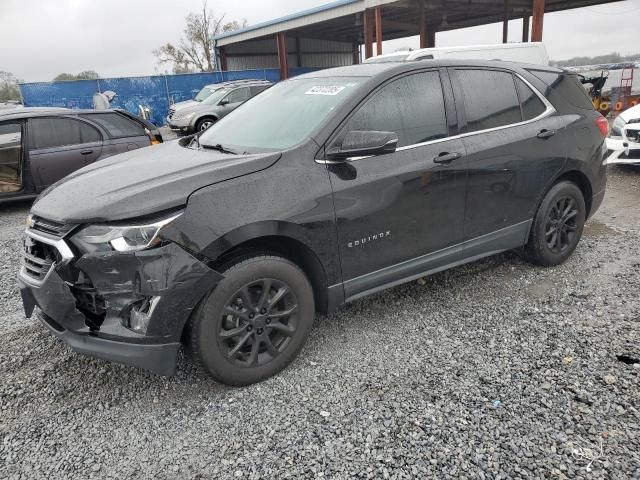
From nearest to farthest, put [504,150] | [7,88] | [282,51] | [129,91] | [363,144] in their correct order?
[363,144]
[504,150]
[129,91]
[282,51]
[7,88]

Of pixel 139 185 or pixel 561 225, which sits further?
pixel 561 225

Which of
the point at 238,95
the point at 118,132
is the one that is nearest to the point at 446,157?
the point at 118,132

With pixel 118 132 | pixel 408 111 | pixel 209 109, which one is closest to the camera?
pixel 408 111

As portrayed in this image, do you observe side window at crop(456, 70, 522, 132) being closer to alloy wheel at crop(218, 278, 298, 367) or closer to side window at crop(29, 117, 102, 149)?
alloy wheel at crop(218, 278, 298, 367)

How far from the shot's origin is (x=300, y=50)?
3431cm

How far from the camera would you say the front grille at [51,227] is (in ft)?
7.90

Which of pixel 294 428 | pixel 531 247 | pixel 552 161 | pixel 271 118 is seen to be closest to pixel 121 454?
pixel 294 428

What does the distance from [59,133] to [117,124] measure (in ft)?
2.73

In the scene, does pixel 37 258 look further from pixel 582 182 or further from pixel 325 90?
pixel 582 182

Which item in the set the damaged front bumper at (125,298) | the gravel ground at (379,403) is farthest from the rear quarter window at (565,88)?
the damaged front bumper at (125,298)

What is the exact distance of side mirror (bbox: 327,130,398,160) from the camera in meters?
2.70

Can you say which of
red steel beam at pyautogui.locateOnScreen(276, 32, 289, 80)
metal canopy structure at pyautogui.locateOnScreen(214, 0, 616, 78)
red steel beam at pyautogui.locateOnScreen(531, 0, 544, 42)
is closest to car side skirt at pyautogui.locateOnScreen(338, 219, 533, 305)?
red steel beam at pyautogui.locateOnScreen(531, 0, 544, 42)

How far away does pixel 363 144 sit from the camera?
→ 107 inches

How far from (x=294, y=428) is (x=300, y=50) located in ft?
115
